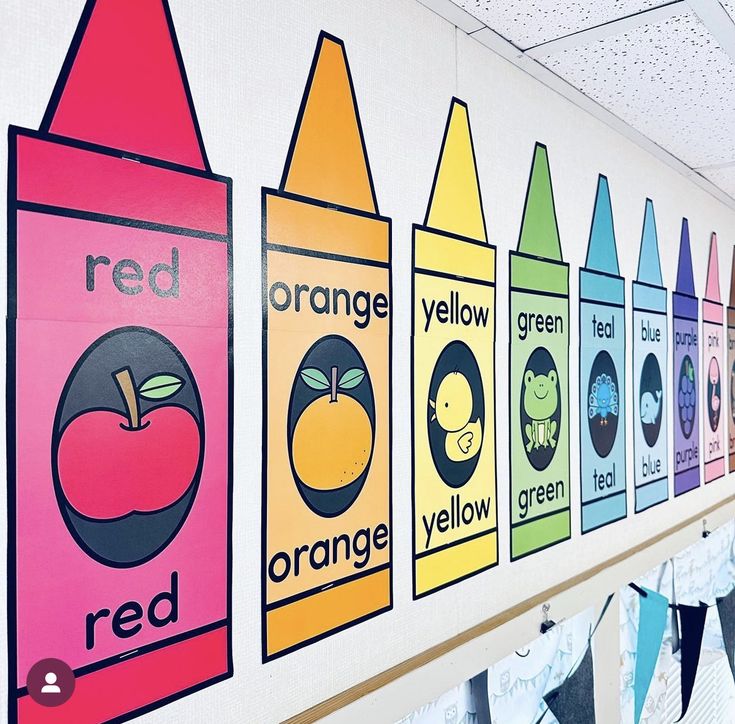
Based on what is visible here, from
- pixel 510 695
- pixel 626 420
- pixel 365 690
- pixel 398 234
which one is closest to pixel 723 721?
pixel 626 420

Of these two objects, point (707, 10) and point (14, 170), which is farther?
point (707, 10)

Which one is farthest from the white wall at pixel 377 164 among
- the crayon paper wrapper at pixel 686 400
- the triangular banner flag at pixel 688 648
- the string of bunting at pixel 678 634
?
the triangular banner flag at pixel 688 648

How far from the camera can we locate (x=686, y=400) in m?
2.10

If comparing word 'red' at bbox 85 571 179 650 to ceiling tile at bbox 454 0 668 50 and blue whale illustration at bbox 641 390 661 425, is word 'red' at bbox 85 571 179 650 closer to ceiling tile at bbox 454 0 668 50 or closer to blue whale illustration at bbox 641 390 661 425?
ceiling tile at bbox 454 0 668 50

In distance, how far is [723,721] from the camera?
2.47 m

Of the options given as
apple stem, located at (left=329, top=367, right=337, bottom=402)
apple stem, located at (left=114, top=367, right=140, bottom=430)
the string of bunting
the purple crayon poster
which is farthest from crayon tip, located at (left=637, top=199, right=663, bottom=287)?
apple stem, located at (left=114, top=367, right=140, bottom=430)

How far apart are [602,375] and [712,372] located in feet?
2.85

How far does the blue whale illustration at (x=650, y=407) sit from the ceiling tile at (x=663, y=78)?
0.66 meters

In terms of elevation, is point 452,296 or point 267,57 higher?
point 267,57

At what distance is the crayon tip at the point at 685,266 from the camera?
81.6 inches

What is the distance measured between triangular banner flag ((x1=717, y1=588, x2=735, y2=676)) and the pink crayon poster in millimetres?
2161

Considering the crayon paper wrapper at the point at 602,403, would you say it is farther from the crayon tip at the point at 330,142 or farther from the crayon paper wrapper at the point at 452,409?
the crayon tip at the point at 330,142

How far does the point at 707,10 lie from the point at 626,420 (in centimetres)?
95

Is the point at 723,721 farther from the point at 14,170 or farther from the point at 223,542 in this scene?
the point at 14,170
